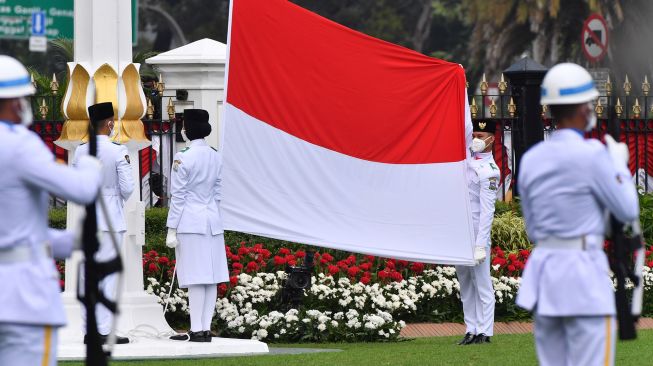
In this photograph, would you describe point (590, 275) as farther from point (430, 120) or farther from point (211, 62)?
point (211, 62)

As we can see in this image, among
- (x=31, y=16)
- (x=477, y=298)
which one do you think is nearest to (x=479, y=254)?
(x=477, y=298)

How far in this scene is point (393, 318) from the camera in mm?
15258

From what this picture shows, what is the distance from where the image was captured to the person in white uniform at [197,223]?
13.2 m

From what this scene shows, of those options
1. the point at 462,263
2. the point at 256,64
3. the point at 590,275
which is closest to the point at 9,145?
the point at 590,275

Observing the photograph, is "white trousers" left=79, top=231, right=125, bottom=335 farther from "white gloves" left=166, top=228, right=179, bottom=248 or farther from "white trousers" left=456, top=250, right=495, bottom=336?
"white trousers" left=456, top=250, right=495, bottom=336

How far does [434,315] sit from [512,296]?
2.63 feet

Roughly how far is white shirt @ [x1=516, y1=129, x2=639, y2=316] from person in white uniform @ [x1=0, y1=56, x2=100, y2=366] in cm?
209

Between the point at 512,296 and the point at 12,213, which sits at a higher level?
the point at 12,213

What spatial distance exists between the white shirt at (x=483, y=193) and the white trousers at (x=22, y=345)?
23.9ft

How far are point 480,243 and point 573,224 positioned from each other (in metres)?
6.30

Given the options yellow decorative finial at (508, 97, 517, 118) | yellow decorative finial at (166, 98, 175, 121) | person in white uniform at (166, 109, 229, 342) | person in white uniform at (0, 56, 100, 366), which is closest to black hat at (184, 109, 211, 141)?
person in white uniform at (166, 109, 229, 342)

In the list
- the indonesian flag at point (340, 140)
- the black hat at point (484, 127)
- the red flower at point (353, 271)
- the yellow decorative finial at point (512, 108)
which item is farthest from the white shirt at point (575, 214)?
the yellow decorative finial at point (512, 108)

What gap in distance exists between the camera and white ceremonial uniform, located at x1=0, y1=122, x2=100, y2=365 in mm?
6766

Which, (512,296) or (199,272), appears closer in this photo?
(199,272)
